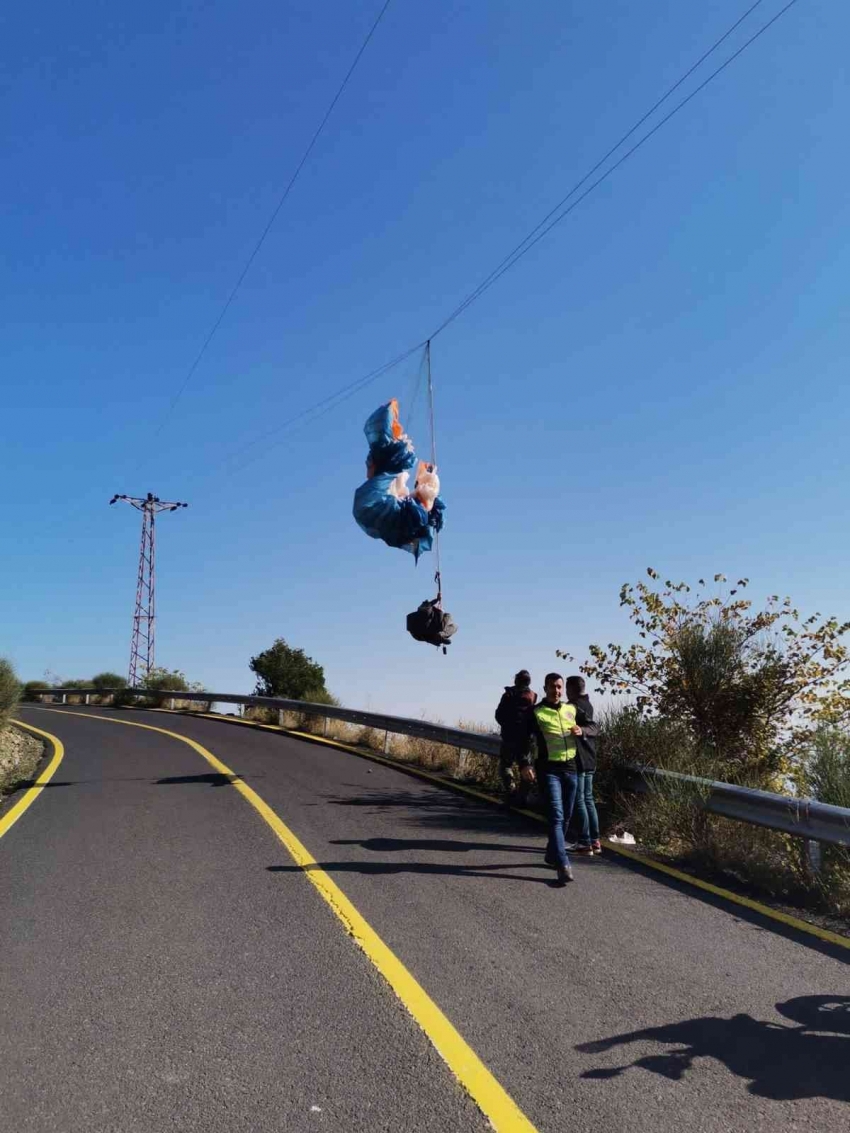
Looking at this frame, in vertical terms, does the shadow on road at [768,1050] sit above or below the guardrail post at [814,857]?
below

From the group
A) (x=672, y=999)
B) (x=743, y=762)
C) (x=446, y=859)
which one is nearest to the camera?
(x=672, y=999)

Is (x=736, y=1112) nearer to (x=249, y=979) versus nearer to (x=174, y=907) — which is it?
(x=249, y=979)

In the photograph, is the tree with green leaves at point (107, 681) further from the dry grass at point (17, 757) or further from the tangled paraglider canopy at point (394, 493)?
the tangled paraglider canopy at point (394, 493)

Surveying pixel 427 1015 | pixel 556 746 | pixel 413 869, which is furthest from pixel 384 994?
pixel 556 746

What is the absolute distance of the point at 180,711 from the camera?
3297 centimetres

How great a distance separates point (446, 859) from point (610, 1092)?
177 inches

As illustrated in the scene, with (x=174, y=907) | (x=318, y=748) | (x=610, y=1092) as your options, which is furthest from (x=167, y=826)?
(x=318, y=748)

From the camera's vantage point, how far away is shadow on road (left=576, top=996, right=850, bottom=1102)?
12.4ft

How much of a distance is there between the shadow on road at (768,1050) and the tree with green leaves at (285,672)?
3049cm

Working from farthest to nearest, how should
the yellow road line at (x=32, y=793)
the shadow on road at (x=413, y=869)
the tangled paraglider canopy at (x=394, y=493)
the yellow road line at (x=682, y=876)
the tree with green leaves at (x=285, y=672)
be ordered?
1. the tree with green leaves at (x=285, y=672)
2. the yellow road line at (x=32, y=793)
3. the tangled paraglider canopy at (x=394, y=493)
4. the shadow on road at (x=413, y=869)
5. the yellow road line at (x=682, y=876)

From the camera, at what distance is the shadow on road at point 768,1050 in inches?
Result: 149

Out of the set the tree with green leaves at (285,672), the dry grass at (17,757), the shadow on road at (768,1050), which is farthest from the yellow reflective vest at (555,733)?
the tree with green leaves at (285,672)

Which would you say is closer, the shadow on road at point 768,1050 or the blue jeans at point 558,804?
the shadow on road at point 768,1050

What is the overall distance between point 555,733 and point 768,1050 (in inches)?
161
